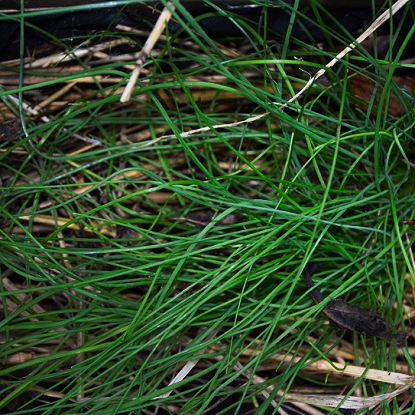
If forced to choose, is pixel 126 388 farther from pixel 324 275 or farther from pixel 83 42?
pixel 83 42

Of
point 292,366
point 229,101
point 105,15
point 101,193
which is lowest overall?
point 292,366

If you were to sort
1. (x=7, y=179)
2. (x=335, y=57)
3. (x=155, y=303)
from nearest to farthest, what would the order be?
(x=335, y=57) < (x=155, y=303) < (x=7, y=179)

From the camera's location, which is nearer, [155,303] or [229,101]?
[155,303]

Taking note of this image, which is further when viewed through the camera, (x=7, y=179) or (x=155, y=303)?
(x=7, y=179)

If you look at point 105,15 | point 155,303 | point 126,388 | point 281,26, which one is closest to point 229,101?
point 281,26

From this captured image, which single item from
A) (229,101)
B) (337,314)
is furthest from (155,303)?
(229,101)

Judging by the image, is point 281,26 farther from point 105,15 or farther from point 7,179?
point 7,179

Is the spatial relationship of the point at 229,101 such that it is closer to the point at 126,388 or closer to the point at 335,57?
the point at 335,57

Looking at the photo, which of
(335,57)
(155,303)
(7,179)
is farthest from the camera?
(7,179)

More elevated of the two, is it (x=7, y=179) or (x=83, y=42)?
(x=83, y=42)

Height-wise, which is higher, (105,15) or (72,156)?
(105,15)
